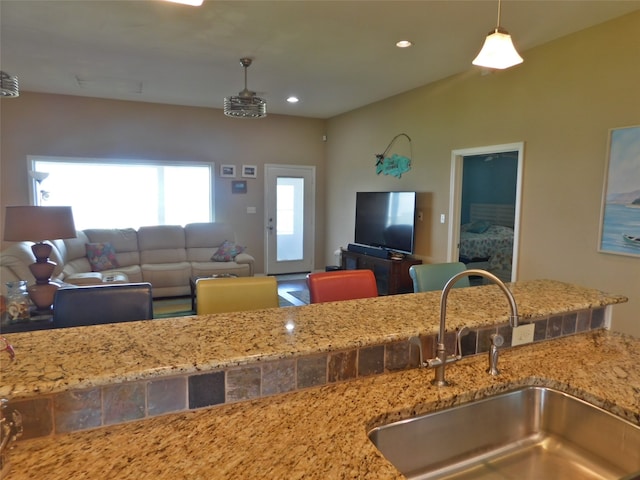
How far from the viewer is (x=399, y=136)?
5.45 m

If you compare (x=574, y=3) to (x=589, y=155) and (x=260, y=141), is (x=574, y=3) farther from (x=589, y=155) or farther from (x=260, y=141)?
(x=260, y=141)

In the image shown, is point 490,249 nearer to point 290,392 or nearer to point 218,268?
point 218,268

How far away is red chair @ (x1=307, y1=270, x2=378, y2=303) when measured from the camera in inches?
Answer: 84.3

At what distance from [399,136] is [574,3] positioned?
276 cm

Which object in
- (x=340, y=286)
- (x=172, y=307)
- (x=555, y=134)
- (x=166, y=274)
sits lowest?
(x=172, y=307)

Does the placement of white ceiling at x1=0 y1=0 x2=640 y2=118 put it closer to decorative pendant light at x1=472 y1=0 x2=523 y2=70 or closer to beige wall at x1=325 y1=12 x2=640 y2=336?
beige wall at x1=325 y1=12 x2=640 y2=336

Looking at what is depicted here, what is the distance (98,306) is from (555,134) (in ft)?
12.1

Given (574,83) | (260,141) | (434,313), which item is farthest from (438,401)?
(260,141)

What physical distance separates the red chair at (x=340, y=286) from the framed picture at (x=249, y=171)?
4937mm

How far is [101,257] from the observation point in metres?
5.33

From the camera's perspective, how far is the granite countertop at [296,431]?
782mm

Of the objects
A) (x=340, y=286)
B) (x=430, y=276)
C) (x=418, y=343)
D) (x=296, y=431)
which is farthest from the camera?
(x=430, y=276)

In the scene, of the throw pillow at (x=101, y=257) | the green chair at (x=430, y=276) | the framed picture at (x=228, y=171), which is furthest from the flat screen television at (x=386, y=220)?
the throw pillow at (x=101, y=257)

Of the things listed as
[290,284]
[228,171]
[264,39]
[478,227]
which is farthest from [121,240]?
[478,227]
